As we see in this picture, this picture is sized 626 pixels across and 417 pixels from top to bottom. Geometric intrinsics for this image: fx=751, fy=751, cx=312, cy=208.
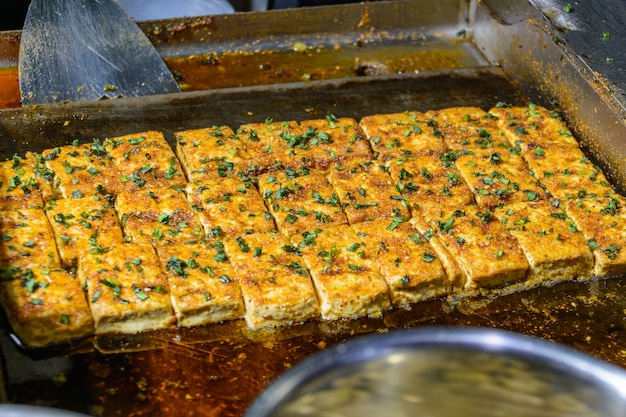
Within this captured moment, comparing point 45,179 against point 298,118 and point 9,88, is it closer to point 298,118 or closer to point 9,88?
point 9,88

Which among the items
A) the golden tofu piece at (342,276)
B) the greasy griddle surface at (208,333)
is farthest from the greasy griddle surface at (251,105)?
the golden tofu piece at (342,276)

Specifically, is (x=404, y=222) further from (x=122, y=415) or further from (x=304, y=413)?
(x=304, y=413)

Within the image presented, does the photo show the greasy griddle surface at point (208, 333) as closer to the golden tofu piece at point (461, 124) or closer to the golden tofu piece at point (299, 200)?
the golden tofu piece at point (461, 124)

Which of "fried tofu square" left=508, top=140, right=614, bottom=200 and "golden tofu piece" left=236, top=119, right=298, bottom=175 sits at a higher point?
"golden tofu piece" left=236, top=119, right=298, bottom=175

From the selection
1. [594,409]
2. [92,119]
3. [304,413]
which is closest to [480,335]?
[594,409]

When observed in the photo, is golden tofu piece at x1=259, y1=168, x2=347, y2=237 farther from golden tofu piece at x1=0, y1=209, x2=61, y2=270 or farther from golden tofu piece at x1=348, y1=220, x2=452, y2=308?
golden tofu piece at x1=0, y1=209, x2=61, y2=270

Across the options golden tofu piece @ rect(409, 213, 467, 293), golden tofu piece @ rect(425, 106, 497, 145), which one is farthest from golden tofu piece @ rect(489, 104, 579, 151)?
golden tofu piece @ rect(409, 213, 467, 293)
